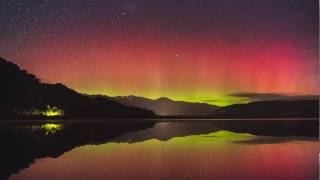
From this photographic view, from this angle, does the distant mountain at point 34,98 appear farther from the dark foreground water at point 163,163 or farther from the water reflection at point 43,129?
the dark foreground water at point 163,163

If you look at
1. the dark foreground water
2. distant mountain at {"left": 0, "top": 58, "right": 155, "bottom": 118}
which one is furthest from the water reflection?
distant mountain at {"left": 0, "top": 58, "right": 155, "bottom": 118}

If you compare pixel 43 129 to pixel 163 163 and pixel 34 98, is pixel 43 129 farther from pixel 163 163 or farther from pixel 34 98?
pixel 34 98

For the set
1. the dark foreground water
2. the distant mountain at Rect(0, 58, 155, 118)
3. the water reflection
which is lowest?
the dark foreground water

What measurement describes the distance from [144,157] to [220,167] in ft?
13.2

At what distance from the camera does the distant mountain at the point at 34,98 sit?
12294cm

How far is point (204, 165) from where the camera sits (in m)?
15.5

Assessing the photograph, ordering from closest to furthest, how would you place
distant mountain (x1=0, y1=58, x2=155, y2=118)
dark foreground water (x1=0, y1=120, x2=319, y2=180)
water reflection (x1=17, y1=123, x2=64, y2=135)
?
dark foreground water (x1=0, y1=120, x2=319, y2=180) → water reflection (x1=17, y1=123, x2=64, y2=135) → distant mountain (x1=0, y1=58, x2=155, y2=118)

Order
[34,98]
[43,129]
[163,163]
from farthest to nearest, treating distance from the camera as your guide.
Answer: [34,98] → [43,129] → [163,163]

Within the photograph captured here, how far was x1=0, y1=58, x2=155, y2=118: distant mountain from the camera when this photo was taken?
12294 centimetres

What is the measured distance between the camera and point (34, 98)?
13712 cm

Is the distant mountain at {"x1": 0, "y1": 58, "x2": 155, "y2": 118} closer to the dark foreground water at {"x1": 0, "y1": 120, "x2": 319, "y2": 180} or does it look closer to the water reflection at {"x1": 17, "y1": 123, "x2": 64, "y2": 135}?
the water reflection at {"x1": 17, "y1": 123, "x2": 64, "y2": 135}

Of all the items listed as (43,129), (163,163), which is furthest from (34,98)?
(163,163)

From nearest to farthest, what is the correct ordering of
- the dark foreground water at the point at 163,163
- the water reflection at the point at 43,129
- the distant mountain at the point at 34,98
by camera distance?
the dark foreground water at the point at 163,163 < the water reflection at the point at 43,129 < the distant mountain at the point at 34,98

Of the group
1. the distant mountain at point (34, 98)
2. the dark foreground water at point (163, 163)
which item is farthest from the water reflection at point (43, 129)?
the distant mountain at point (34, 98)
